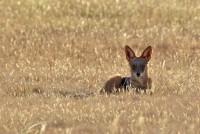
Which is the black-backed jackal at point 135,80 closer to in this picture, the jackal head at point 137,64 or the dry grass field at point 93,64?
the jackal head at point 137,64

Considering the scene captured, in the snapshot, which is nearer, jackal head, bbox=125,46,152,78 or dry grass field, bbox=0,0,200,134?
dry grass field, bbox=0,0,200,134

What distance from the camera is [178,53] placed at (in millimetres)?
18719

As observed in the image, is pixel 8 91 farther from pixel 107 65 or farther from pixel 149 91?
pixel 107 65

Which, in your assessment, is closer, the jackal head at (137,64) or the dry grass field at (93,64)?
the dry grass field at (93,64)

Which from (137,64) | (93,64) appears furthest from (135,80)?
(93,64)

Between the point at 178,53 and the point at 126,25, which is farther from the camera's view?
the point at 126,25

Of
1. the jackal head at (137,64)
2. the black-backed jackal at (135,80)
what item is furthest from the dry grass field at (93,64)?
the jackal head at (137,64)

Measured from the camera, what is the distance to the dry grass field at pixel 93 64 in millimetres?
9086

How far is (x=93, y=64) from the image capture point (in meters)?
17.6

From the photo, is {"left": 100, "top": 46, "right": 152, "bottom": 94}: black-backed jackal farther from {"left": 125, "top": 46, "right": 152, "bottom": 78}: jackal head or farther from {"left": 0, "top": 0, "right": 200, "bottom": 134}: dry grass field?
{"left": 0, "top": 0, "right": 200, "bottom": 134}: dry grass field

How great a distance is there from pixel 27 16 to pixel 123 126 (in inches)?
555

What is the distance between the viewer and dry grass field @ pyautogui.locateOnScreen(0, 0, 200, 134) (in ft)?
29.8

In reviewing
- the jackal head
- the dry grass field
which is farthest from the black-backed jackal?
the dry grass field

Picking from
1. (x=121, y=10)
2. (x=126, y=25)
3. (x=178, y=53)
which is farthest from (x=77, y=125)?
(x=121, y=10)
